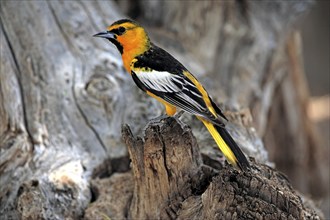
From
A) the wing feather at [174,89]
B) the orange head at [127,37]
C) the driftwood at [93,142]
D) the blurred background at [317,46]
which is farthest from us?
Answer: the blurred background at [317,46]

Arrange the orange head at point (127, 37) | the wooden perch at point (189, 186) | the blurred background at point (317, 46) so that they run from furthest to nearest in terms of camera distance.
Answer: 1. the blurred background at point (317, 46)
2. the orange head at point (127, 37)
3. the wooden perch at point (189, 186)

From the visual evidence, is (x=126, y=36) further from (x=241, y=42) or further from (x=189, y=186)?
(x=241, y=42)

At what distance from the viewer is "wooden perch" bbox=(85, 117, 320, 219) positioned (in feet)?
13.7

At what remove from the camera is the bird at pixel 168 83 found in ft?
15.2

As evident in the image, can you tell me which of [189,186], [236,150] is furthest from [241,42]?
[236,150]

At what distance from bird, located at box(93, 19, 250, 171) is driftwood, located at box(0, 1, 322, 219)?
197 millimetres

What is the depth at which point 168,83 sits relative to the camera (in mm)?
5051

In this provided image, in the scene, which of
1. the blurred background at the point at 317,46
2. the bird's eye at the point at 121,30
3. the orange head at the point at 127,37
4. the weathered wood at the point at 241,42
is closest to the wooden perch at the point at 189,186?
the orange head at the point at 127,37

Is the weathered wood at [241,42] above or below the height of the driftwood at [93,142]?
above

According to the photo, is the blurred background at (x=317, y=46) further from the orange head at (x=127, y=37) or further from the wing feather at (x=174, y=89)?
the wing feather at (x=174, y=89)

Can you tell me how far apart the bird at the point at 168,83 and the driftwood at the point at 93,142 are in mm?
197

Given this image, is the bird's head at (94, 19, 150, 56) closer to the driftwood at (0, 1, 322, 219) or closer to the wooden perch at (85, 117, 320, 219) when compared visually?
the driftwood at (0, 1, 322, 219)

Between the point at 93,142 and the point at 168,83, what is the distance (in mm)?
1242

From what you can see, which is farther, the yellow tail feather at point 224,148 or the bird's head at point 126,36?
the bird's head at point 126,36
